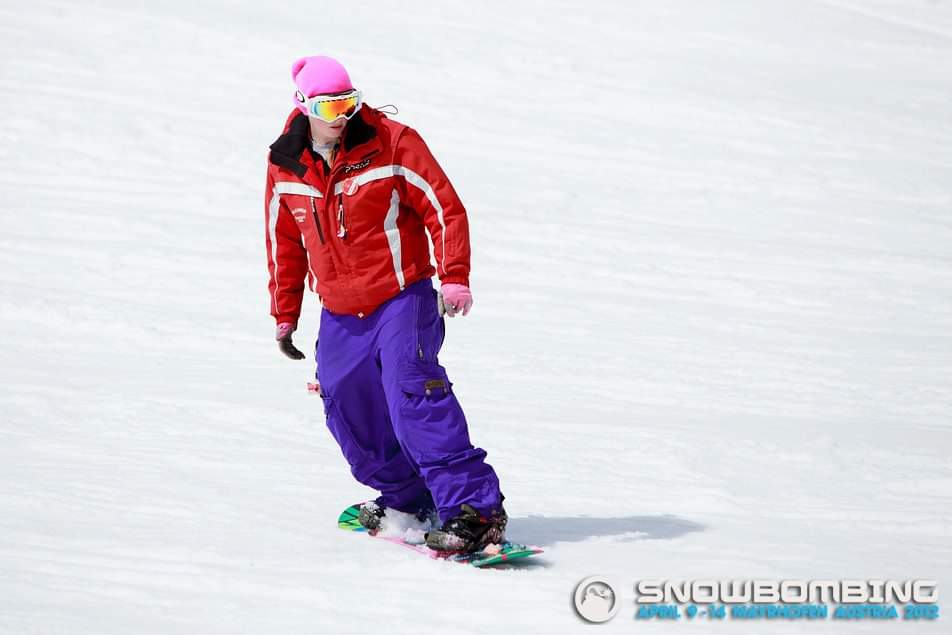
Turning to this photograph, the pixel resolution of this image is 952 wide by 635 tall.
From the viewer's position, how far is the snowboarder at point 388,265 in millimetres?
5031

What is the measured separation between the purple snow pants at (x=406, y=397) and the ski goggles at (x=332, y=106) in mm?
696

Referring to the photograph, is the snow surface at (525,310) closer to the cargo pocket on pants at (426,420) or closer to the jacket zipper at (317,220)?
the cargo pocket on pants at (426,420)

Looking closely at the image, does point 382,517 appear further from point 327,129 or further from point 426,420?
point 327,129

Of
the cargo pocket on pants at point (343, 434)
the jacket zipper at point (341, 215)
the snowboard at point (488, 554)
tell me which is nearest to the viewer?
the snowboard at point (488, 554)

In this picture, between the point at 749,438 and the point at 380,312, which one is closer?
the point at 380,312

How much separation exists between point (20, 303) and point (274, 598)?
229 inches

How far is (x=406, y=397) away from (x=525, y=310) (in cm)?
530

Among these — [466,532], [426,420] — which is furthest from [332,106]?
[466,532]

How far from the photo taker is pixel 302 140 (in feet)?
16.9

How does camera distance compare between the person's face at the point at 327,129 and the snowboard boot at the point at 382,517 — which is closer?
the person's face at the point at 327,129

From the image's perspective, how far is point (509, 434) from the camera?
7.33m

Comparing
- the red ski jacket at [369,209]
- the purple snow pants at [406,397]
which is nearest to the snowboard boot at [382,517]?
the purple snow pants at [406,397]

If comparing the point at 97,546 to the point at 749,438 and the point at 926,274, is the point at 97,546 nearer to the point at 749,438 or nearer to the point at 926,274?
the point at 749,438

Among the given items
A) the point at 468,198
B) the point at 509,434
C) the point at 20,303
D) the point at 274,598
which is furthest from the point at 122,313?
the point at 274,598
